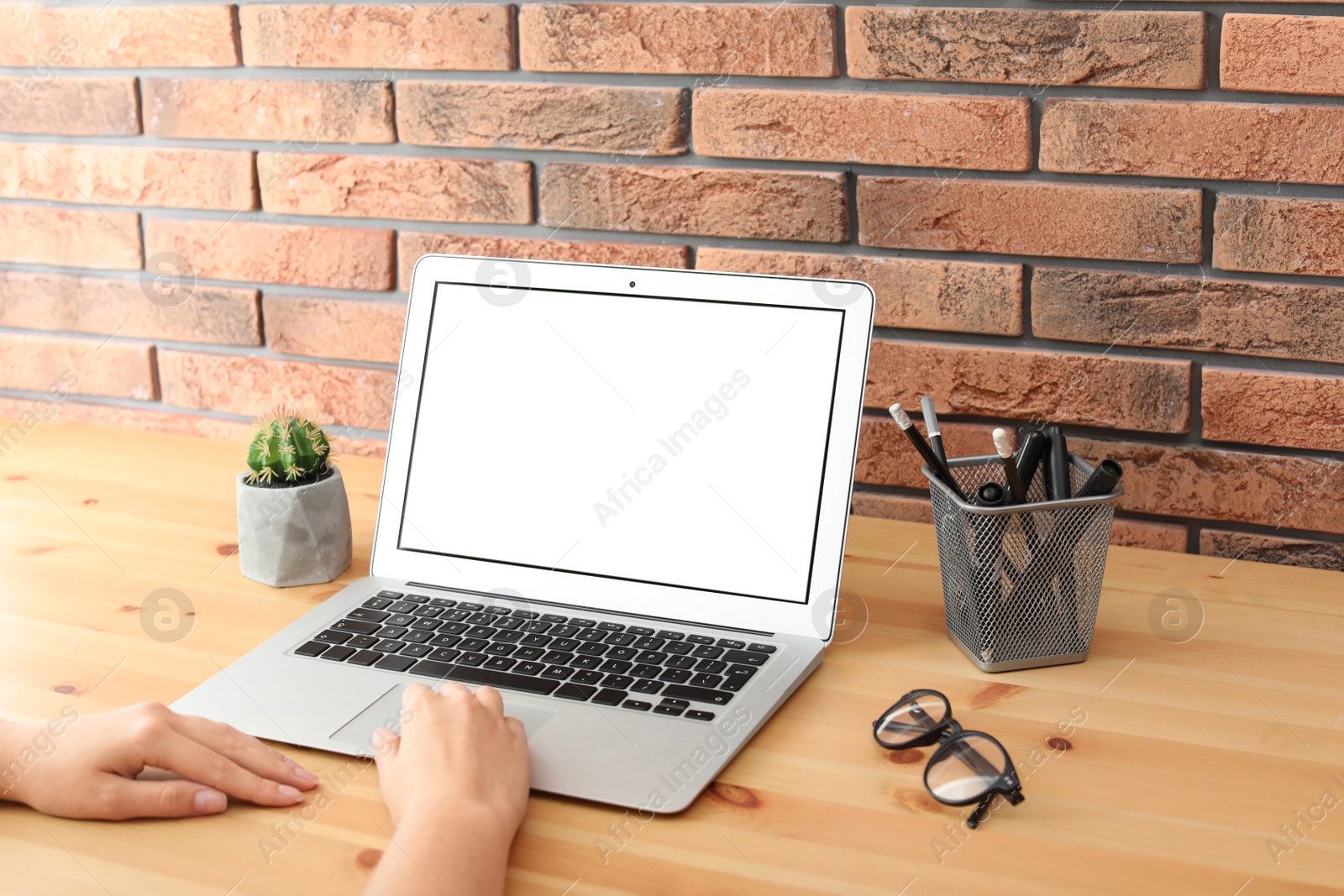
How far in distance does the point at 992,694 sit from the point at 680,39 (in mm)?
656

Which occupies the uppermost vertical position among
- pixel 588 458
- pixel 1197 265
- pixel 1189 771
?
pixel 1197 265

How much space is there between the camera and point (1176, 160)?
0.93m

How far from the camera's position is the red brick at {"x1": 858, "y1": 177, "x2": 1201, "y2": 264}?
95 centimetres

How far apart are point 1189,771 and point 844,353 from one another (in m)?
0.38

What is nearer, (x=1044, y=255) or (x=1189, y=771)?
(x=1189, y=771)

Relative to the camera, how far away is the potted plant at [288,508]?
3.11 feet

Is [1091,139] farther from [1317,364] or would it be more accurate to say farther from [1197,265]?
[1317,364]

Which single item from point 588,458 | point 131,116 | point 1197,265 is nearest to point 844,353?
point 588,458

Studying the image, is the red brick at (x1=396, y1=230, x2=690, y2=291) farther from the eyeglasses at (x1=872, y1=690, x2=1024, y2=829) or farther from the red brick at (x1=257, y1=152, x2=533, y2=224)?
the eyeglasses at (x1=872, y1=690, x2=1024, y2=829)

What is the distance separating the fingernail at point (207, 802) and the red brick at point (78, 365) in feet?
2.80

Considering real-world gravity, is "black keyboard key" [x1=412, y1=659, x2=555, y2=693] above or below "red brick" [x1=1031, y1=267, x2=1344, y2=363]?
below

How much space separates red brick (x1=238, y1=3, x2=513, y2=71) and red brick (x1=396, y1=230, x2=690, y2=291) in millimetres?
171

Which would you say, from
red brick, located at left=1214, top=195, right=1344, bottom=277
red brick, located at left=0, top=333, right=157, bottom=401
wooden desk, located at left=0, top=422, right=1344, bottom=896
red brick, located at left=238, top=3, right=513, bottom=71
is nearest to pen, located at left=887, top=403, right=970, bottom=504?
wooden desk, located at left=0, top=422, right=1344, bottom=896

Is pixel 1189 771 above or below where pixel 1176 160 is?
below
